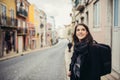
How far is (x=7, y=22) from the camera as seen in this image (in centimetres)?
2828

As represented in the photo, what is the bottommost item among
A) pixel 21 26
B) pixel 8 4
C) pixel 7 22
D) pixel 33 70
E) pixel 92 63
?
pixel 33 70

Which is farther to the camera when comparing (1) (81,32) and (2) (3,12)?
(2) (3,12)

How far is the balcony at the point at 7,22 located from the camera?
86.0 ft

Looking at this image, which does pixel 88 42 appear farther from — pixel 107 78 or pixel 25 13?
pixel 25 13

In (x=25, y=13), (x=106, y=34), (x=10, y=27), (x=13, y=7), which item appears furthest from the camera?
(x=25, y=13)

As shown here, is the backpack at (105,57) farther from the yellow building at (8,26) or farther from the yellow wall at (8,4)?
the yellow wall at (8,4)

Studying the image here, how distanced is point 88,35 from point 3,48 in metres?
25.0

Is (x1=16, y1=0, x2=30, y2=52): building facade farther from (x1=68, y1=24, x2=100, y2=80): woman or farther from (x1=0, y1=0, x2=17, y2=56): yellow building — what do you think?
(x1=68, y1=24, x2=100, y2=80): woman

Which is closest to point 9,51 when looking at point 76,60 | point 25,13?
point 25,13

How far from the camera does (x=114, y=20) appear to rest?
8.53 meters

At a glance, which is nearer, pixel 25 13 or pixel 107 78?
pixel 107 78

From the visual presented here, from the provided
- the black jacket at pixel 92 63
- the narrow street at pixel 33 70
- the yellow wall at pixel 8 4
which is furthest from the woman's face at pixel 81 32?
the yellow wall at pixel 8 4

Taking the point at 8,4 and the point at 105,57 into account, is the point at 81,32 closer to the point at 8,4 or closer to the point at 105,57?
the point at 105,57

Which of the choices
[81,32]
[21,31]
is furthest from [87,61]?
[21,31]
